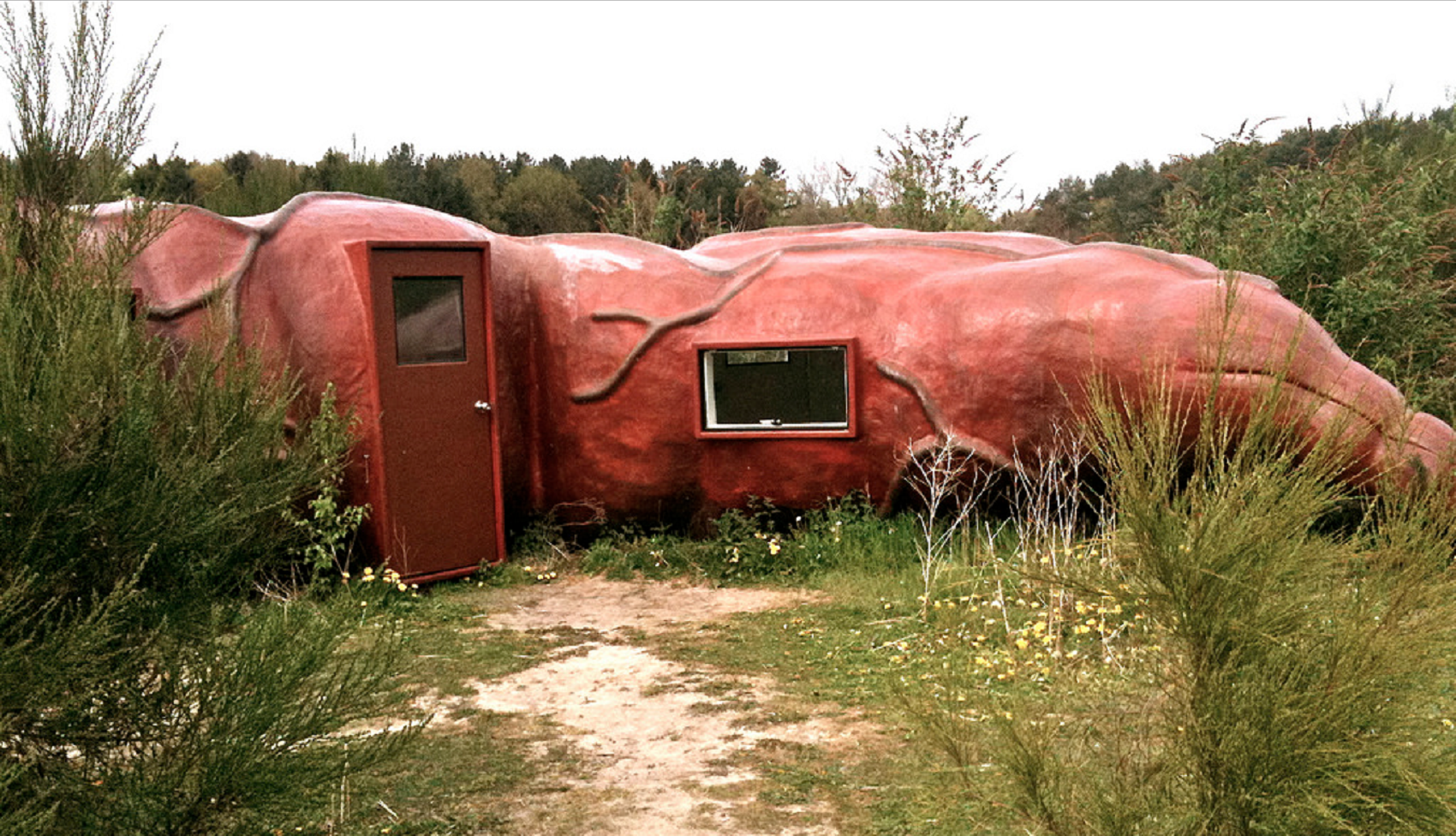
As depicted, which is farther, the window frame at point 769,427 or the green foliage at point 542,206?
the green foliage at point 542,206

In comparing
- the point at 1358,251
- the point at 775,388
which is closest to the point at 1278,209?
the point at 1358,251

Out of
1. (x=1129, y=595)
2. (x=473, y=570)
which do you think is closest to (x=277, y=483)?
(x=1129, y=595)

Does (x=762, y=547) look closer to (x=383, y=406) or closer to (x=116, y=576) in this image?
(x=383, y=406)

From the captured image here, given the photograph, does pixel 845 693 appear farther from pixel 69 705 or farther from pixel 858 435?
pixel 69 705

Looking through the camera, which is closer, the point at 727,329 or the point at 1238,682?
the point at 1238,682

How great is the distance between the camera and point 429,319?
8305mm

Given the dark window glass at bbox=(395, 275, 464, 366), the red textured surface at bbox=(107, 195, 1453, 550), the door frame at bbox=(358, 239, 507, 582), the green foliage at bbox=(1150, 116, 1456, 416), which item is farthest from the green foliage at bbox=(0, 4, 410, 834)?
Result: the green foliage at bbox=(1150, 116, 1456, 416)

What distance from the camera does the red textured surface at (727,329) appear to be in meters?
7.68

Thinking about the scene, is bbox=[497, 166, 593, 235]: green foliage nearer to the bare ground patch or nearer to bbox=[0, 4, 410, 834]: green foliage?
the bare ground patch

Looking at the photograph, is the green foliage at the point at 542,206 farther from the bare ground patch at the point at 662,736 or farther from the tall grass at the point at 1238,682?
the tall grass at the point at 1238,682

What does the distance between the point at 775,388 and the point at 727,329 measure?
20.2 inches

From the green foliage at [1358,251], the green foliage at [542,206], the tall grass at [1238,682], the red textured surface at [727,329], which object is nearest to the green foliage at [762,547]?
the red textured surface at [727,329]

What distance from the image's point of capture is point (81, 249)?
3.58 m

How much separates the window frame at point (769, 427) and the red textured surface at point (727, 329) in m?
0.04
